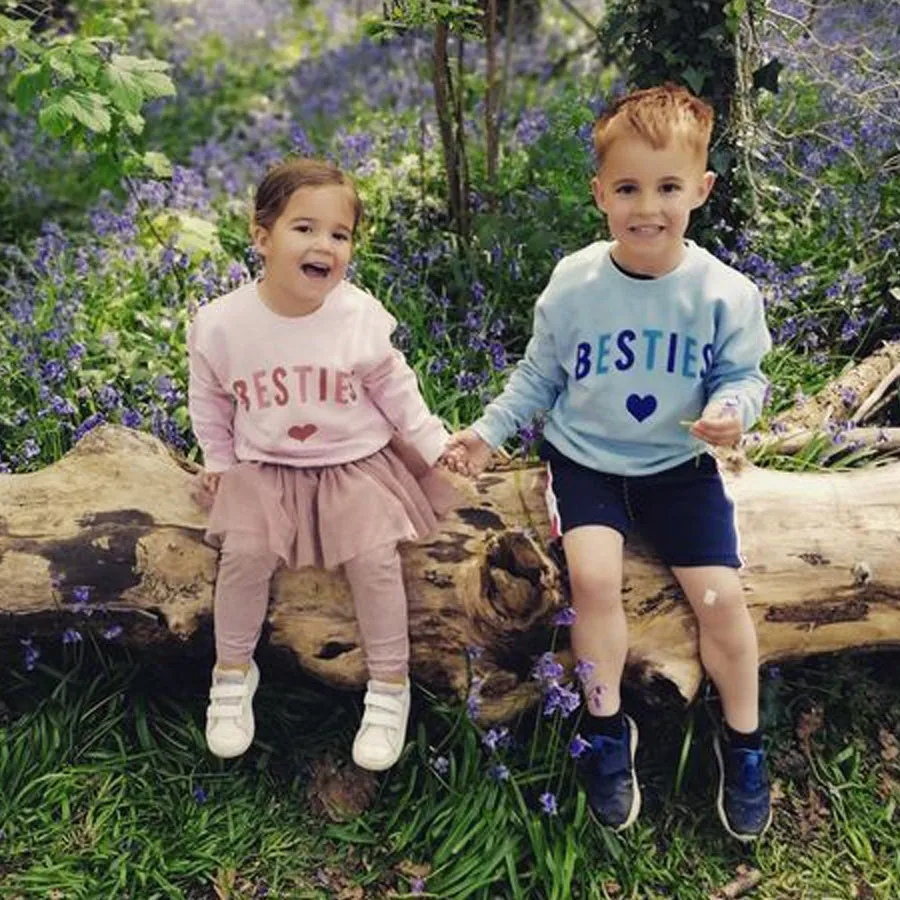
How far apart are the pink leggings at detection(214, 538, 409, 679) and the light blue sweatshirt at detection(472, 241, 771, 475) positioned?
0.54 metres

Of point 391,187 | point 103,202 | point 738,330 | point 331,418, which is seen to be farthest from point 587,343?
point 103,202

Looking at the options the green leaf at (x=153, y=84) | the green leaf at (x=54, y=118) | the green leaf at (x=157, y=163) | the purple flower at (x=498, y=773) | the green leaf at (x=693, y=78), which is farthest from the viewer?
the green leaf at (x=157, y=163)

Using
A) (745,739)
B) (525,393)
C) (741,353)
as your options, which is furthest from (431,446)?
(745,739)

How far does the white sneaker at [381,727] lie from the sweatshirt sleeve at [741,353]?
103cm

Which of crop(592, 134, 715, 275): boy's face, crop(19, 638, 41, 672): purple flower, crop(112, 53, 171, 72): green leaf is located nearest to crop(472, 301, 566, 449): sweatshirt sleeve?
crop(592, 134, 715, 275): boy's face

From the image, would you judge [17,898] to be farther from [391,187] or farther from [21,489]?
[391,187]

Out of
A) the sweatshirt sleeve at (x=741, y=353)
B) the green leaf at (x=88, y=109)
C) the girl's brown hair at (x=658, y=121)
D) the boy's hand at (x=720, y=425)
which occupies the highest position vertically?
the girl's brown hair at (x=658, y=121)

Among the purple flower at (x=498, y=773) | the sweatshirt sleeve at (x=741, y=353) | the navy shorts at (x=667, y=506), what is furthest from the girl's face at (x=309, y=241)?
the purple flower at (x=498, y=773)

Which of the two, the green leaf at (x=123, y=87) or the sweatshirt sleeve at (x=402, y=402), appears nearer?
the sweatshirt sleeve at (x=402, y=402)

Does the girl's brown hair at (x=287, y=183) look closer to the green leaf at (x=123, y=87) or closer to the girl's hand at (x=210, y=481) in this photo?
the girl's hand at (x=210, y=481)

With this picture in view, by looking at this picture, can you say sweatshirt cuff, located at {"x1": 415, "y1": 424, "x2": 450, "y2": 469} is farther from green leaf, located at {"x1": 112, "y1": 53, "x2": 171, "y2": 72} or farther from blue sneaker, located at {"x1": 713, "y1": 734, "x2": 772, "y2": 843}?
green leaf, located at {"x1": 112, "y1": 53, "x2": 171, "y2": 72}

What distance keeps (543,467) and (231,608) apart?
2.95 ft

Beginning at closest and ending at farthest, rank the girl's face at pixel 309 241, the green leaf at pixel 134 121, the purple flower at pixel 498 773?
1. the girl's face at pixel 309 241
2. the purple flower at pixel 498 773
3. the green leaf at pixel 134 121

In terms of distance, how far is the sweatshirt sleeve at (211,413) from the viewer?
9.93ft
